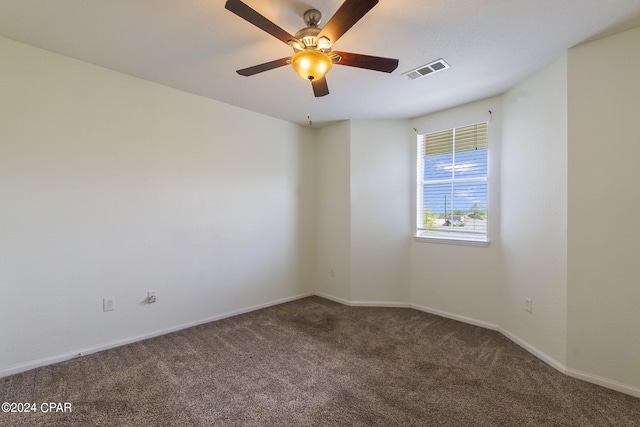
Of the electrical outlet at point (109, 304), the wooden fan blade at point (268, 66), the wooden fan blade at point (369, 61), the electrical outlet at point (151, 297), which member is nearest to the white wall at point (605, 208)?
the wooden fan blade at point (369, 61)

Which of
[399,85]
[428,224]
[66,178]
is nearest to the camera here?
[66,178]

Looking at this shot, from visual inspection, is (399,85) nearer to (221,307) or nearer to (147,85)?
(147,85)

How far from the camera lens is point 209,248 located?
3.39m

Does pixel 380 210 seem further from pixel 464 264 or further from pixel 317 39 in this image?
pixel 317 39

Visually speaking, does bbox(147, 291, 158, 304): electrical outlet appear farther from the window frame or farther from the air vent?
the air vent

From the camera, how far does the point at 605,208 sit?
7.01ft

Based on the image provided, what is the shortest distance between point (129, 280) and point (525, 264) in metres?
3.89

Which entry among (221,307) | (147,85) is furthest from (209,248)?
(147,85)

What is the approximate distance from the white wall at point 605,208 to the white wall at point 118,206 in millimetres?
3229

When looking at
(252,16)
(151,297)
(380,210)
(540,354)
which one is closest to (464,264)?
(540,354)

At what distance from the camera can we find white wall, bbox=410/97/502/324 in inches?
127

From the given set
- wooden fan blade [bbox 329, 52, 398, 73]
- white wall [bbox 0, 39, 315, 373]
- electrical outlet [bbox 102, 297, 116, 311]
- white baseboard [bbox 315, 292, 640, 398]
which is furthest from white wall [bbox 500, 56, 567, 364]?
electrical outlet [bbox 102, 297, 116, 311]

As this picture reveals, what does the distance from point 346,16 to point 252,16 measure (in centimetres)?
48

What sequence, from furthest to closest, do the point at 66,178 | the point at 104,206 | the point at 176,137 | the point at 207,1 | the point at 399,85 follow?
1. the point at 176,137
2. the point at 399,85
3. the point at 104,206
4. the point at 66,178
5. the point at 207,1
